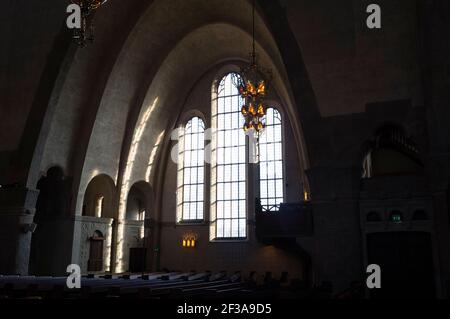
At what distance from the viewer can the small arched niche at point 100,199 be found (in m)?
21.8

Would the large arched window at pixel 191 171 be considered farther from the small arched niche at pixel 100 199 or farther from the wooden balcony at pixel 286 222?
the wooden balcony at pixel 286 222

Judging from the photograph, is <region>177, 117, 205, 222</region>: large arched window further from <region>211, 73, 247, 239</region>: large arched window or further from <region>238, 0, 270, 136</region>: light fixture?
<region>238, 0, 270, 136</region>: light fixture

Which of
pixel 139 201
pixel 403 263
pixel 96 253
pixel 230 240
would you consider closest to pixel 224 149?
pixel 230 240

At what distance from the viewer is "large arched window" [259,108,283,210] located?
21.1 m

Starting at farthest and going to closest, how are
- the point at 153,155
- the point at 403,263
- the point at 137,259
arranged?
the point at 153,155 → the point at 137,259 → the point at 403,263

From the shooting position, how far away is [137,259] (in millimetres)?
22375

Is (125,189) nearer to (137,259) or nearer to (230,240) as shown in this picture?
(137,259)

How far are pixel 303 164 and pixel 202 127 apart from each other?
6.63 m

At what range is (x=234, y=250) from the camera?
Result: 21344 millimetres

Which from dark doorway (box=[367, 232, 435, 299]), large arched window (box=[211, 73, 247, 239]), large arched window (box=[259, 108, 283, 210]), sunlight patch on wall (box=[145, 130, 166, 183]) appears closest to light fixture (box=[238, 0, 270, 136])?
dark doorway (box=[367, 232, 435, 299])

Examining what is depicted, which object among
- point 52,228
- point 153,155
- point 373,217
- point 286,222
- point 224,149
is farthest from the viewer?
point 153,155

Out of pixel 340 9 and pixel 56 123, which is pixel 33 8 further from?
pixel 340 9

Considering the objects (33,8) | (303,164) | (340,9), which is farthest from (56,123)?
(340,9)

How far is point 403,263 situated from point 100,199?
15.6 metres
